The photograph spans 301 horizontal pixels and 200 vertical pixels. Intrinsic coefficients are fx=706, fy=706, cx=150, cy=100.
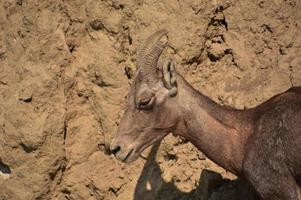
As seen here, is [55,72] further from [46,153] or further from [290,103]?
[290,103]

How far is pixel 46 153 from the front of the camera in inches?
431

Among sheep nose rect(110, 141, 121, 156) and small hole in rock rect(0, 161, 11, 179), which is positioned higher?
sheep nose rect(110, 141, 121, 156)

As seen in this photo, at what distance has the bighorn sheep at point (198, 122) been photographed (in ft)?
27.6

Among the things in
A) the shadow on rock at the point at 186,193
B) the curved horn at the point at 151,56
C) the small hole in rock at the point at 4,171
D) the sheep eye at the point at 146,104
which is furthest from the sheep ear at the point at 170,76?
the small hole in rock at the point at 4,171

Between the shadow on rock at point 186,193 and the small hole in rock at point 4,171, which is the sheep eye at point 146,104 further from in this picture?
the small hole in rock at point 4,171

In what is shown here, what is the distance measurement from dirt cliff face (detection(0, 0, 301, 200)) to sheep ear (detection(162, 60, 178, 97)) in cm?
177

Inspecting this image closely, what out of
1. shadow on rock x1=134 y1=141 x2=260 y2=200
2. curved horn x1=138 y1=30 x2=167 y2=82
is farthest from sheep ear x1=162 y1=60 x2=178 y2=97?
shadow on rock x1=134 y1=141 x2=260 y2=200

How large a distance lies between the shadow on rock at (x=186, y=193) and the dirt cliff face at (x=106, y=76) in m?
0.02

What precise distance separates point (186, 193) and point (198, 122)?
2183mm

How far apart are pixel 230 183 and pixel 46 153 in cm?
289

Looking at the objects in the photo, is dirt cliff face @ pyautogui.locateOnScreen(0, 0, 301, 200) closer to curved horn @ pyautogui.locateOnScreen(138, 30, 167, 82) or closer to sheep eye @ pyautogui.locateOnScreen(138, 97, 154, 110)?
curved horn @ pyautogui.locateOnScreen(138, 30, 167, 82)

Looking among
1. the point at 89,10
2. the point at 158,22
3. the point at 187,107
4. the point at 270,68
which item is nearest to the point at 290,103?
the point at 187,107

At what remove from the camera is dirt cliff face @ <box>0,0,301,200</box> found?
1029 cm

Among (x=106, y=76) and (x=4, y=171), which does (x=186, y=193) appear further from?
(x=4, y=171)
